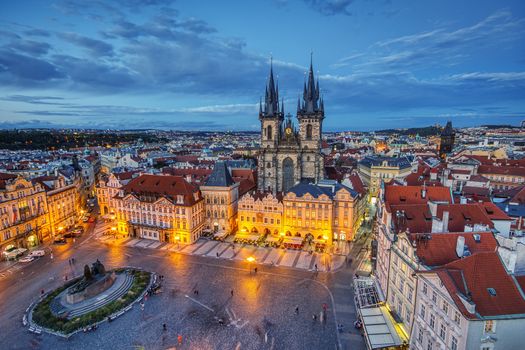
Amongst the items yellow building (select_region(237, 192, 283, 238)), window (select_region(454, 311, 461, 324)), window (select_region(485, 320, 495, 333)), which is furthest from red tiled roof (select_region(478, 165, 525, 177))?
window (select_region(454, 311, 461, 324))

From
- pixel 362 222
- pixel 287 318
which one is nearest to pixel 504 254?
pixel 287 318

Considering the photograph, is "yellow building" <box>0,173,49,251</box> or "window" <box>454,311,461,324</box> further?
"yellow building" <box>0,173,49,251</box>

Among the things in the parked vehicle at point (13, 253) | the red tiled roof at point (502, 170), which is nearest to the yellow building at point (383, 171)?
the red tiled roof at point (502, 170)

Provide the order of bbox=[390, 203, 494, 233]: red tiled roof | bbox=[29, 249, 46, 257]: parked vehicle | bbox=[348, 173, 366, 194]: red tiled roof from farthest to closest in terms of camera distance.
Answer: bbox=[348, 173, 366, 194]: red tiled roof, bbox=[29, 249, 46, 257]: parked vehicle, bbox=[390, 203, 494, 233]: red tiled roof

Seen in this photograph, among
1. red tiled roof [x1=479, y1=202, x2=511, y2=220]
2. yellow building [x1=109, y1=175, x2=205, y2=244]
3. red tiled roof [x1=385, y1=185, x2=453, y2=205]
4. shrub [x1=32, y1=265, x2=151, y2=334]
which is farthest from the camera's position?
yellow building [x1=109, y1=175, x2=205, y2=244]

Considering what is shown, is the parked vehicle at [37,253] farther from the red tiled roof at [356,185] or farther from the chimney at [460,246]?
the chimney at [460,246]

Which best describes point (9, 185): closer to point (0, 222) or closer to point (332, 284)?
point (0, 222)

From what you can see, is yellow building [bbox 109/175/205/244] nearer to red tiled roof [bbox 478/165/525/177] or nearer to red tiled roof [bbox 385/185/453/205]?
red tiled roof [bbox 385/185/453/205]
